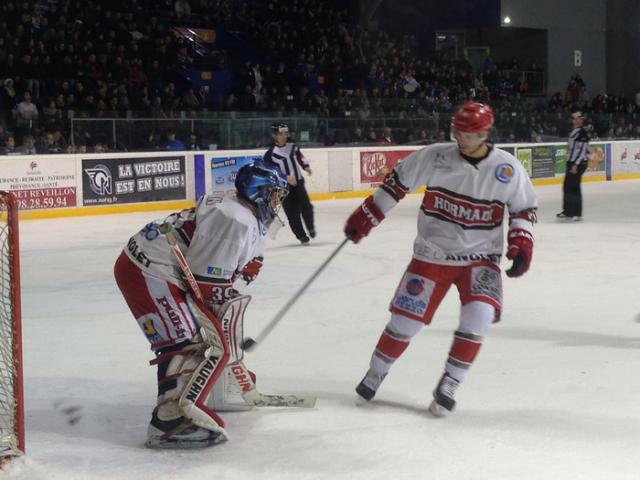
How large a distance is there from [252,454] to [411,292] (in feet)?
3.12

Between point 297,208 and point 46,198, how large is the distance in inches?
162

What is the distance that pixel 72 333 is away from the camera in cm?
523

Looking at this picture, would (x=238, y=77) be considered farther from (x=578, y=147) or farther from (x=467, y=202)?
(x=467, y=202)

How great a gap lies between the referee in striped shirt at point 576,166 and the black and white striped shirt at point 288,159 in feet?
12.5

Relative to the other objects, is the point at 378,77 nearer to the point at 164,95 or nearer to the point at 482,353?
the point at 164,95

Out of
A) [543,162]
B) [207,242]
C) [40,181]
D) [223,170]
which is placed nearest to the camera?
[207,242]

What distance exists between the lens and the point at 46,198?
1176 cm

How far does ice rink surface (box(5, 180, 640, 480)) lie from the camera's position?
3.07 metres

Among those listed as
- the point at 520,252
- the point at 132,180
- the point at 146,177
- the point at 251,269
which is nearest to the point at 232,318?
the point at 251,269

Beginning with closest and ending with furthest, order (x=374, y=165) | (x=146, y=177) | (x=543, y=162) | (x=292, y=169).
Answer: (x=292, y=169) < (x=146, y=177) < (x=374, y=165) < (x=543, y=162)

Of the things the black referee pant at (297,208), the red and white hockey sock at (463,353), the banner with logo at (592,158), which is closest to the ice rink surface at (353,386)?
the red and white hockey sock at (463,353)

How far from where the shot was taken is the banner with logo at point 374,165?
1548 centimetres

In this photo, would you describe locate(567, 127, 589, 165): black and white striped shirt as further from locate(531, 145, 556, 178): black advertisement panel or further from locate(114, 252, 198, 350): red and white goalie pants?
locate(114, 252, 198, 350): red and white goalie pants

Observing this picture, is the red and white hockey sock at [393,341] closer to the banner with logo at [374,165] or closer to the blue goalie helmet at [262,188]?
the blue goalie helmet at [262,188]
